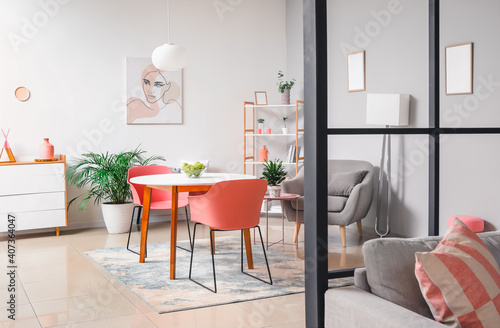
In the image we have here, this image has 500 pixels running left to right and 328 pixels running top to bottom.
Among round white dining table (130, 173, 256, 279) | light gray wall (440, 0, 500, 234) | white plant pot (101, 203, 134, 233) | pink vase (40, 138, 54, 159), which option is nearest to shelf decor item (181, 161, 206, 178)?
round white dining table (130, 173, 256, 279)

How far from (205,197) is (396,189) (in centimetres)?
252

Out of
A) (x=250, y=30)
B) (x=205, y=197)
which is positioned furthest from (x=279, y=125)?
(x=205, y=197)

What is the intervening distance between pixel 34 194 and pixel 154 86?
6.36 feet

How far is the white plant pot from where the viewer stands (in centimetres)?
591

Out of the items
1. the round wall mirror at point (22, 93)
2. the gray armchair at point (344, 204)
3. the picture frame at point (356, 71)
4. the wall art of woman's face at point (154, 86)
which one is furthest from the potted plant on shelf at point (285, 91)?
the round wall mirror at point (22, 93)

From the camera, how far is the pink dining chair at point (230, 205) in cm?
374

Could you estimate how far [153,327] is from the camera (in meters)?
3.06

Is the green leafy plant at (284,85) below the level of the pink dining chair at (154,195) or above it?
above

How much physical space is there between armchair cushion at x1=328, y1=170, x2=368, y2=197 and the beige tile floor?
544 mm

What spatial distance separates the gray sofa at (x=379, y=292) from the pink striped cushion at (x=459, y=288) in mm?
86

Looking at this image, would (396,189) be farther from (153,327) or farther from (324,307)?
(324,307)

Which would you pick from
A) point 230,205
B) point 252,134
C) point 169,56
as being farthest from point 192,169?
point 252,134

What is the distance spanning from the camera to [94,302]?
352 centimetres

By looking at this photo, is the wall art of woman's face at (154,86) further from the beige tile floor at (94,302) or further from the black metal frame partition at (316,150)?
the black metal frame partition at (316,150)
